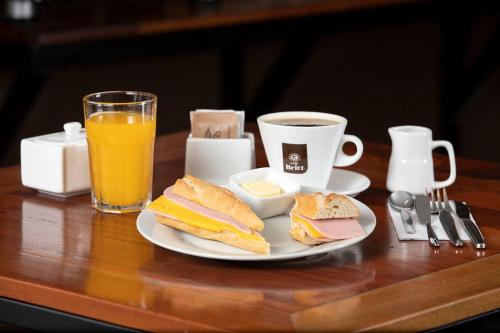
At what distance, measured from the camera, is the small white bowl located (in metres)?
1.36

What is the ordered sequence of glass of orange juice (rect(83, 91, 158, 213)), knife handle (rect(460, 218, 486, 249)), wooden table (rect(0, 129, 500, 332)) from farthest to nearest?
glass of orange juice (rect(83, 91, 158, 213)) → knife handle (rect(460, 218, 486, 249)) → wooden table (rect(0, 129, 500, 332))

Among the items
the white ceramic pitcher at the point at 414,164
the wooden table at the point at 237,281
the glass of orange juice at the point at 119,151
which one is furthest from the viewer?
the white ceramic pitcher at the point at 414,164

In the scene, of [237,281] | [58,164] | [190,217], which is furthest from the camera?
[58,164]

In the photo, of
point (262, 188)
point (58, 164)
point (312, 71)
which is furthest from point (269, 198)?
point (312, 71)

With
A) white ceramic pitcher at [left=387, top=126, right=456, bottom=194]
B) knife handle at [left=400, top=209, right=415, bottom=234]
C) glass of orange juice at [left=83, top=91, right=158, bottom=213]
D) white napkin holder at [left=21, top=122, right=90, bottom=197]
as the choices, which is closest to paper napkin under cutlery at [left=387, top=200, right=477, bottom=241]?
knife handle at [left=400, top=209, right=415, bottom=234]

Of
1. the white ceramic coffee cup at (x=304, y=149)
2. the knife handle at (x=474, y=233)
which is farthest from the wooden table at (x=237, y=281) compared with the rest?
the white ceramic coffee cup at (x=304, y=149)

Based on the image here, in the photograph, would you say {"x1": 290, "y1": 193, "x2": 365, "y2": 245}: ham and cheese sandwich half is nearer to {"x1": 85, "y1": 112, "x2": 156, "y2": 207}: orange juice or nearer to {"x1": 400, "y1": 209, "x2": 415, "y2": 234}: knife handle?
{"x1": 400, "y1": 209, "x2": 415, "y2": 234}: knife handle

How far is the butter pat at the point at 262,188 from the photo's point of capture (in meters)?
1.37

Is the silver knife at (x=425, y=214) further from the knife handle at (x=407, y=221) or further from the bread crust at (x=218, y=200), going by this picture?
the bread crust at (x=218, y=200)

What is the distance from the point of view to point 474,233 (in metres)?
1.35

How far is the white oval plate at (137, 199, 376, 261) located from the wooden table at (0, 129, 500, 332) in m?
0.02

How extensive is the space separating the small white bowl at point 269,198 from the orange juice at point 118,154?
159 mm

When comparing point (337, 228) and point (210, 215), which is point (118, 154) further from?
point (337, 228)

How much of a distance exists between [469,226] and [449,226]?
0.10 ft
